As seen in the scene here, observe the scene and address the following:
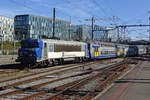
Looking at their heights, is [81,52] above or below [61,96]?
above

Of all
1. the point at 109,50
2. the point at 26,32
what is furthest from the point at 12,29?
the point at 109,50

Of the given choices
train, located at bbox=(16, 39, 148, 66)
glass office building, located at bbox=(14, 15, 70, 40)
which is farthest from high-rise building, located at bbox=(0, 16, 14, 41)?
train, located at bbox=(16, 39, 148, 66)

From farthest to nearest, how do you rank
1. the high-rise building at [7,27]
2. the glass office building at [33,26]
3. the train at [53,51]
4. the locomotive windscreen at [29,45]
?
the glass office building at [33,26] → the high-rise building at [7,27] → the locomotive windscreen at [29,45] → the train at [53,51]

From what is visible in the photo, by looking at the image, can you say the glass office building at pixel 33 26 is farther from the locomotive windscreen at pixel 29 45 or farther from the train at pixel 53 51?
the locomotive windscreen at pixel 29 45

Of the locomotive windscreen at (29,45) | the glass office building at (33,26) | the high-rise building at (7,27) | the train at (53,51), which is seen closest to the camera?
the train at (53,51)

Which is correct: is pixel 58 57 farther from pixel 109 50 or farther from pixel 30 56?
pixel 109 50

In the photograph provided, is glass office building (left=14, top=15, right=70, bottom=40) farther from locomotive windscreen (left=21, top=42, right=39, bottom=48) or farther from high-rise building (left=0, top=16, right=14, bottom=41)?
locomotive windscreen (left=21, top=42, right=39, bottom=48)

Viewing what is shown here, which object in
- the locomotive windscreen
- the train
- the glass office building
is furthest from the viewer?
the glass office building

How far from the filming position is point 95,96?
8.61m

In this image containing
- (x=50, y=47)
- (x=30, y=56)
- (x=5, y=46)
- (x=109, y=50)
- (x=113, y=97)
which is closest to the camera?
(x=113, y=97)

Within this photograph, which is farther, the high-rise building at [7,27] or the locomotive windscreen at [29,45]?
the high-rise building at [7,27]

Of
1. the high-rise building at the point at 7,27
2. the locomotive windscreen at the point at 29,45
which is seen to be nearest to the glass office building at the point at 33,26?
the high-rise building at the point at 7,27

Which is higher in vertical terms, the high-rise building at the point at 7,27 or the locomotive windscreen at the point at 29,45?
the high-rise building at the point at 7,27

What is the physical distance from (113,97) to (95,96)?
792 mm
